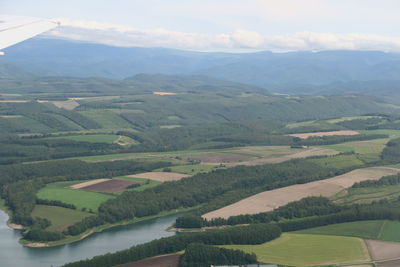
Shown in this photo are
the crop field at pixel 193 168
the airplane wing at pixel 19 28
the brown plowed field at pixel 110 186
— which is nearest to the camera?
the airplane wing at pixel 19 28

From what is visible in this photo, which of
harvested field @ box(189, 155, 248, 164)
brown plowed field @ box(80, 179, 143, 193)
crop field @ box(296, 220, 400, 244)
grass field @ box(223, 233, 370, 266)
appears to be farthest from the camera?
harvested field @ box(189, 155, 248, 164)

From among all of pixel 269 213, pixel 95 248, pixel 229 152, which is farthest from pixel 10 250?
pixel 229 152

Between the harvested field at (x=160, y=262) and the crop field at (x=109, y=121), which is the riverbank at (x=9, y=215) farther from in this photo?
the crop field at (x=109, y=121)

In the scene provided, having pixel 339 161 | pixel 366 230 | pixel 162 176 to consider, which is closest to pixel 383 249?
pixel 366 230

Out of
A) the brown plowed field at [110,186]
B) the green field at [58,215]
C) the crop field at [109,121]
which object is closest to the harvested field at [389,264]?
the green field at [58,215]

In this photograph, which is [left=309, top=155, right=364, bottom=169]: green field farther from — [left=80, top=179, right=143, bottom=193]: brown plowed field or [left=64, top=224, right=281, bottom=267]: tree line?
[left=64, top=224, right=281, bottom=267]: tree line

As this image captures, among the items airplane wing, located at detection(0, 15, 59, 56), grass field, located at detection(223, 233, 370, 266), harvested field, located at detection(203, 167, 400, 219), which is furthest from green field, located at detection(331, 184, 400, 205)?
airplane wing, located at detection(0, 15, 59, 56)

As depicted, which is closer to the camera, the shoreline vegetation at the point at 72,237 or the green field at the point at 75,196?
the shoreline vegetation at the point at 72,237
